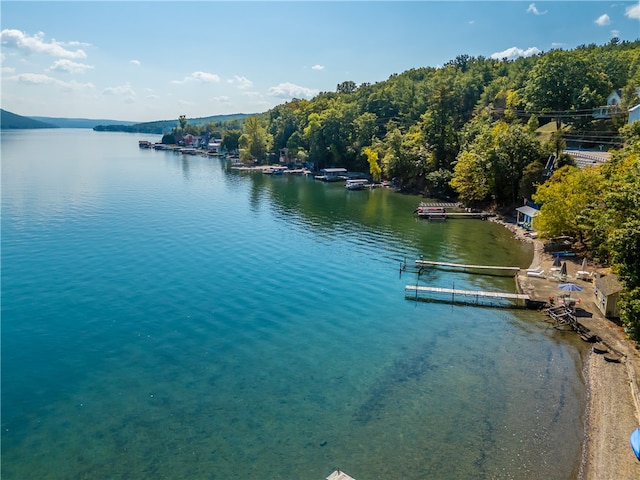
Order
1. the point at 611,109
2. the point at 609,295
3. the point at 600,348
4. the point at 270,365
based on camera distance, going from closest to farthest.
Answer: the point at 270,365
the point at 600,348
the point at 609,295
the point at 611,109

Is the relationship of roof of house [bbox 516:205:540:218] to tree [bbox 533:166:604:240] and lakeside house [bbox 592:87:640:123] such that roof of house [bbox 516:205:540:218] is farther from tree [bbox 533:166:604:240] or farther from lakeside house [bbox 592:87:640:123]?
lakeside house [bbox 592:87:640:123]

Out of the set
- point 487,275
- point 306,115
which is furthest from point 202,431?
point 306,115

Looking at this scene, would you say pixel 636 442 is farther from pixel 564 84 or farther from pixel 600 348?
pixel 564 84

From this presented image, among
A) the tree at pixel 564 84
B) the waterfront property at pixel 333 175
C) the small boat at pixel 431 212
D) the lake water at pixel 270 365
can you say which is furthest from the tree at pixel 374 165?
the lake water at pixel 270 365

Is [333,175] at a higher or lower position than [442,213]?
higher

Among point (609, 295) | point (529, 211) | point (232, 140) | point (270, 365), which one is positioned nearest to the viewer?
point (270, 365)

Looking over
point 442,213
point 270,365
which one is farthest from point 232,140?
point 270,365

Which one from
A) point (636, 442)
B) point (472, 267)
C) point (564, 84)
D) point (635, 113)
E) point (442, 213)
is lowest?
point (636, 442)
